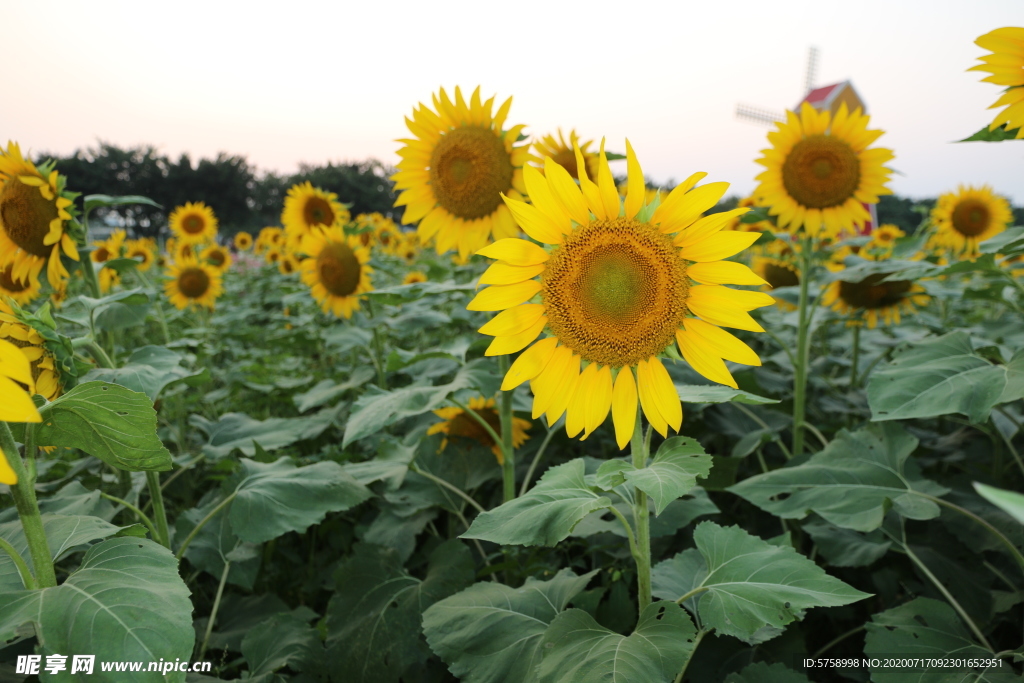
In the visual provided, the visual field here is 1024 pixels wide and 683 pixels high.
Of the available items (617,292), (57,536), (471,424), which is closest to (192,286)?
(471,424)

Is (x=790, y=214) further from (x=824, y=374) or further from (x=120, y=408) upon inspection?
(x=120, y=408)

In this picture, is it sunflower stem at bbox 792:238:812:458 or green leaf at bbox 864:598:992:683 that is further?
sunflower stem at bbox 792:238:812:458

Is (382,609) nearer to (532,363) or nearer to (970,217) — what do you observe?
(532,363)

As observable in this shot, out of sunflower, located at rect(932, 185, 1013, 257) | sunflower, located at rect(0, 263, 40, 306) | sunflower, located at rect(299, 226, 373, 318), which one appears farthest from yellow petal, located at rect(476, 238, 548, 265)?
sunflower, located at rect(932, 185, 1013, 257)

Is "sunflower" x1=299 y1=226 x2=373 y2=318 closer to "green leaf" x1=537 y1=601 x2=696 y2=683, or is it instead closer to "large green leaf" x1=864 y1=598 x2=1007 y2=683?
"green leaf" x1=537 y1=601 x2=696 y2=683

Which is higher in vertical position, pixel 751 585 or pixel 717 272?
pixel 717 272

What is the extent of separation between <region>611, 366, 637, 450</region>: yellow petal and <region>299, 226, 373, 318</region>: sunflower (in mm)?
2978

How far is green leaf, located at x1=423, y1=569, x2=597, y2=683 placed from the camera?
1.48 metres

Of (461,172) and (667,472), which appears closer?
(667,472)

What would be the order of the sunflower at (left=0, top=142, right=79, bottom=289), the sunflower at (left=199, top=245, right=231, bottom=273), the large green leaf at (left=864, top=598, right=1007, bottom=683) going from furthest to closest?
the sunflower at (left=199, top=245, right=231, bottom=273)
the sunflower at (left=0, top=142, right=79, bottom=289)
the large green leaf at (left=864, top=598, right=1007, bottom=683)

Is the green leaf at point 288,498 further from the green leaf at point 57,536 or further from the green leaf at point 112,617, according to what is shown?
the green leaf at point 112,617

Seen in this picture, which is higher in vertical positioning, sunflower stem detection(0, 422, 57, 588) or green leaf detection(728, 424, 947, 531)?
sunflower stem detection(0, 422, 57, 588)

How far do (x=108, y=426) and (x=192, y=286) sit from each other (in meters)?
5.51

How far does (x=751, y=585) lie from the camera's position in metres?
1.44
